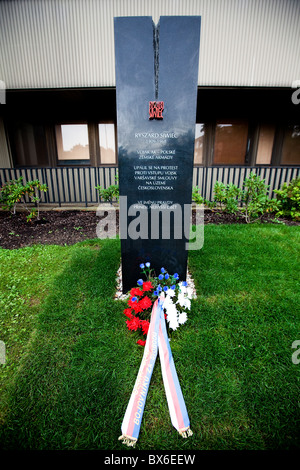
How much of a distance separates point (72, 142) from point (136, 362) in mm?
8288

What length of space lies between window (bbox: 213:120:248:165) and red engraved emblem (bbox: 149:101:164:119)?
6790 millimetres

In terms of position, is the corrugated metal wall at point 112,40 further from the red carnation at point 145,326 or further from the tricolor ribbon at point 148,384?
the tricolor ribbon at point 148,384

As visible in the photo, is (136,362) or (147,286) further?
(147,286)

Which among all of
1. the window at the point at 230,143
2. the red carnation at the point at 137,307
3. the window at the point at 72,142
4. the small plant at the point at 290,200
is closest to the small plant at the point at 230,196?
the small plant at the point at 290,200

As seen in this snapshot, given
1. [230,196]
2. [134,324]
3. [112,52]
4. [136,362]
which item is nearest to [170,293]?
[134,324]

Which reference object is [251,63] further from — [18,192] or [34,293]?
[34,293]

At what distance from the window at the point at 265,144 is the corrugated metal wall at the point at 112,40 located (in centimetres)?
166

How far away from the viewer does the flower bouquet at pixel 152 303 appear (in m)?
2.25

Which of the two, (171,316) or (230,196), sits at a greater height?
(230,196)

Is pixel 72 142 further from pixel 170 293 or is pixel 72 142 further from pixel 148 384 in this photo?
pixel 148 384

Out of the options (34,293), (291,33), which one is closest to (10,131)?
(34,293)

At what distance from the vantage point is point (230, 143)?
8.48m

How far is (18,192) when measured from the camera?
18.1 ft

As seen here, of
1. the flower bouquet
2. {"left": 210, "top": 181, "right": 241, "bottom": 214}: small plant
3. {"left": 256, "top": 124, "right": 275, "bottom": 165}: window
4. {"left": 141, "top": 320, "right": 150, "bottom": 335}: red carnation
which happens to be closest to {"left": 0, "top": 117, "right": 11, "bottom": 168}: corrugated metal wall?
{"left": 210, "top": 181, "right": 241, "bottom": 214}: small plant
